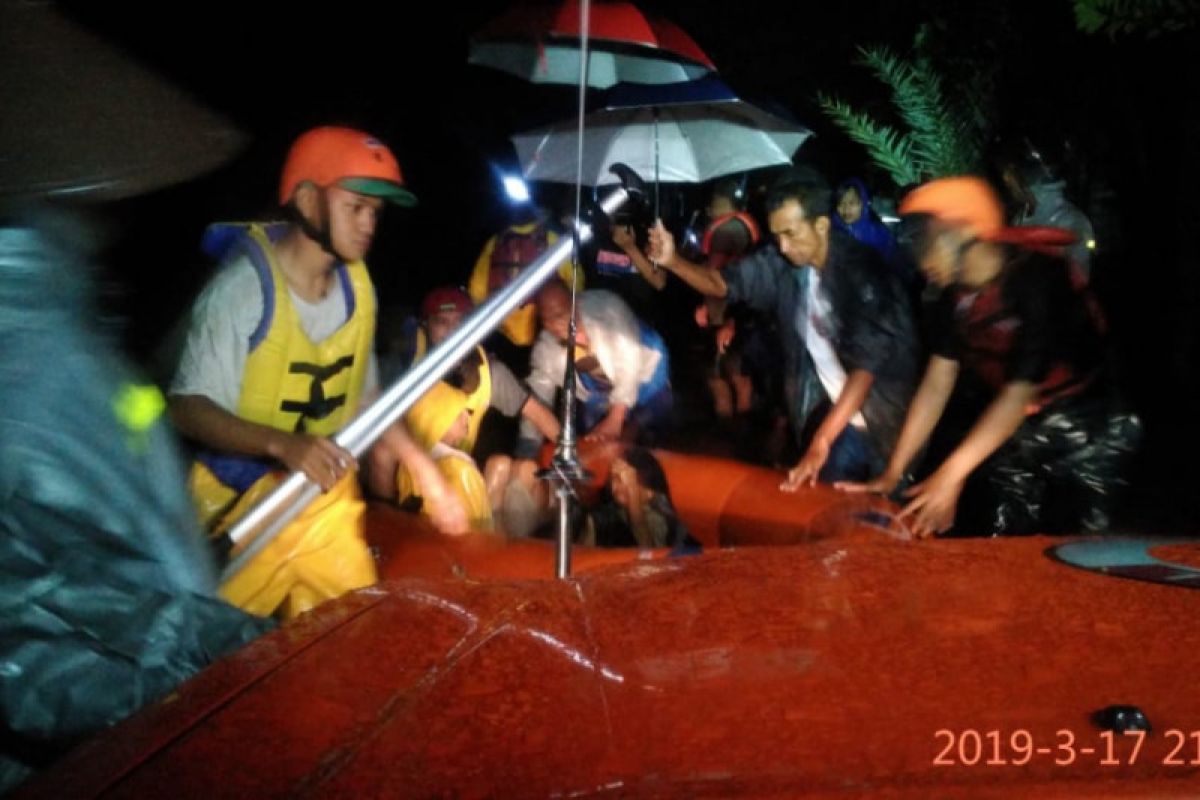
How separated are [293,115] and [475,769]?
4909 millimetres

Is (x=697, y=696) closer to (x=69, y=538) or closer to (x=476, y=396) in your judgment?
(x=69, y=538)

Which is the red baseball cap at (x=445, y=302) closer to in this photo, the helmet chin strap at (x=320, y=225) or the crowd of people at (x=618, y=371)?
the crowd of people at (x=618, y=371)

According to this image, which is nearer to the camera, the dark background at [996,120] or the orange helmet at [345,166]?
the orange helmet at [345,166]

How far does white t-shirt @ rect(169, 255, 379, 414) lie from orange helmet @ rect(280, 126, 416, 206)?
347mm

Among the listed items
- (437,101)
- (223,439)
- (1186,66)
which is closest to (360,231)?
(223,439)

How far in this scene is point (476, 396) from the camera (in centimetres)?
511

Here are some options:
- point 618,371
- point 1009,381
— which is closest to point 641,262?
point 618,371

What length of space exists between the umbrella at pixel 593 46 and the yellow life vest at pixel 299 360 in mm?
2470

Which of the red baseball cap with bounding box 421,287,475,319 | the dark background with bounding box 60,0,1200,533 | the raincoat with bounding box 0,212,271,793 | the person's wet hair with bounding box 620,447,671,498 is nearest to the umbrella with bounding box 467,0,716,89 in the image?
the dark background with bounding box 60,0,1200,533

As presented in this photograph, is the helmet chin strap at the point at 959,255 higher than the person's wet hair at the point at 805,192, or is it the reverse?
the person's wet hair at the point at 805,192

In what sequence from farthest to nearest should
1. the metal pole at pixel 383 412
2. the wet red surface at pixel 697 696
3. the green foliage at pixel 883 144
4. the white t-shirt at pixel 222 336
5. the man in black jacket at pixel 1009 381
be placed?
1. the green foliage at pixel 883 144
2. the man in black jacket at pixel 1009 381
3. the white t-shirt at pixel 222 336
4. the metal pole at pixel 383 412
5. the wet red surface at pixel 697 696
